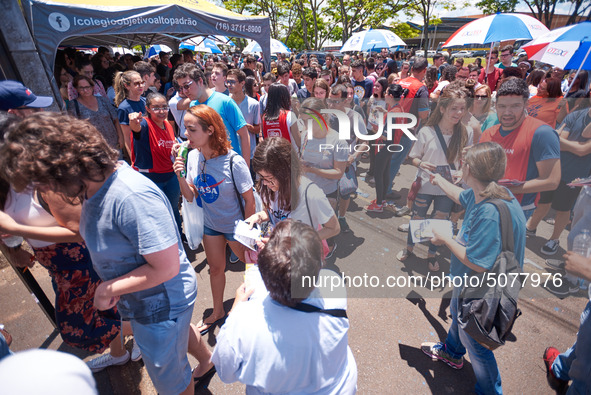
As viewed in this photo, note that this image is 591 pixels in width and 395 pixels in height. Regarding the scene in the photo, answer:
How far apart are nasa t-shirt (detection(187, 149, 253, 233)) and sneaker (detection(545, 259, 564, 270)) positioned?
2.03 meters

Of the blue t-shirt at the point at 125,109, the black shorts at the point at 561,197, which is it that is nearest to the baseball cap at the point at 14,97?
the blue t-shirt at the point at 125,109

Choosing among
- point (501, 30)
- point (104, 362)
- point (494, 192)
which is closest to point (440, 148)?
point (494, 192)

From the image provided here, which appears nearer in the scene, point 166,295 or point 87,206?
point 87,206

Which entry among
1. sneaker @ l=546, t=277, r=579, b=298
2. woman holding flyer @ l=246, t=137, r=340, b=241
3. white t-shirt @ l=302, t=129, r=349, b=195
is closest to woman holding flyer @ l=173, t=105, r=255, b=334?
woman holding flyer @ l=246, t=137, r=340, b=241

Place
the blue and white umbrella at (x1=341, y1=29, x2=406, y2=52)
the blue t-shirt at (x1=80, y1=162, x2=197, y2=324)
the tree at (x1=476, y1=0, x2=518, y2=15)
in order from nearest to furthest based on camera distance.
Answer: the blue t-shirt at (x1=80, y1=162, x2=197, y2=324)
the blue and white umbrella at (x1=341, y1=29, x2=406, y2=52)
the tree at (x1=476, y1=0, x2=518, y2=15)

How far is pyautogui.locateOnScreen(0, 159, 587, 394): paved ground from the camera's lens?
1963 millimetres

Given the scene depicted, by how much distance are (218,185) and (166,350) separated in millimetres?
1127

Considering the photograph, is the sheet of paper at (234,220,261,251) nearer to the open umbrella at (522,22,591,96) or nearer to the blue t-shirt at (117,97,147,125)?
the blue t-shirt at (117,97,147,125)

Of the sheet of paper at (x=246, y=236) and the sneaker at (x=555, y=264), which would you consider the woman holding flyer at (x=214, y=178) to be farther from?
the sneaker at (x=555, y=264)

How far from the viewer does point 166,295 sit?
1522mm

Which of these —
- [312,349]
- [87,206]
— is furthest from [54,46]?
[312,349]

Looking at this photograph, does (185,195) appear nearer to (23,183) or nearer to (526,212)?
(23,183)

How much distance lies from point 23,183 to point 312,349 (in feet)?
4.19

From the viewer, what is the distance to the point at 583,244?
1613 mm
